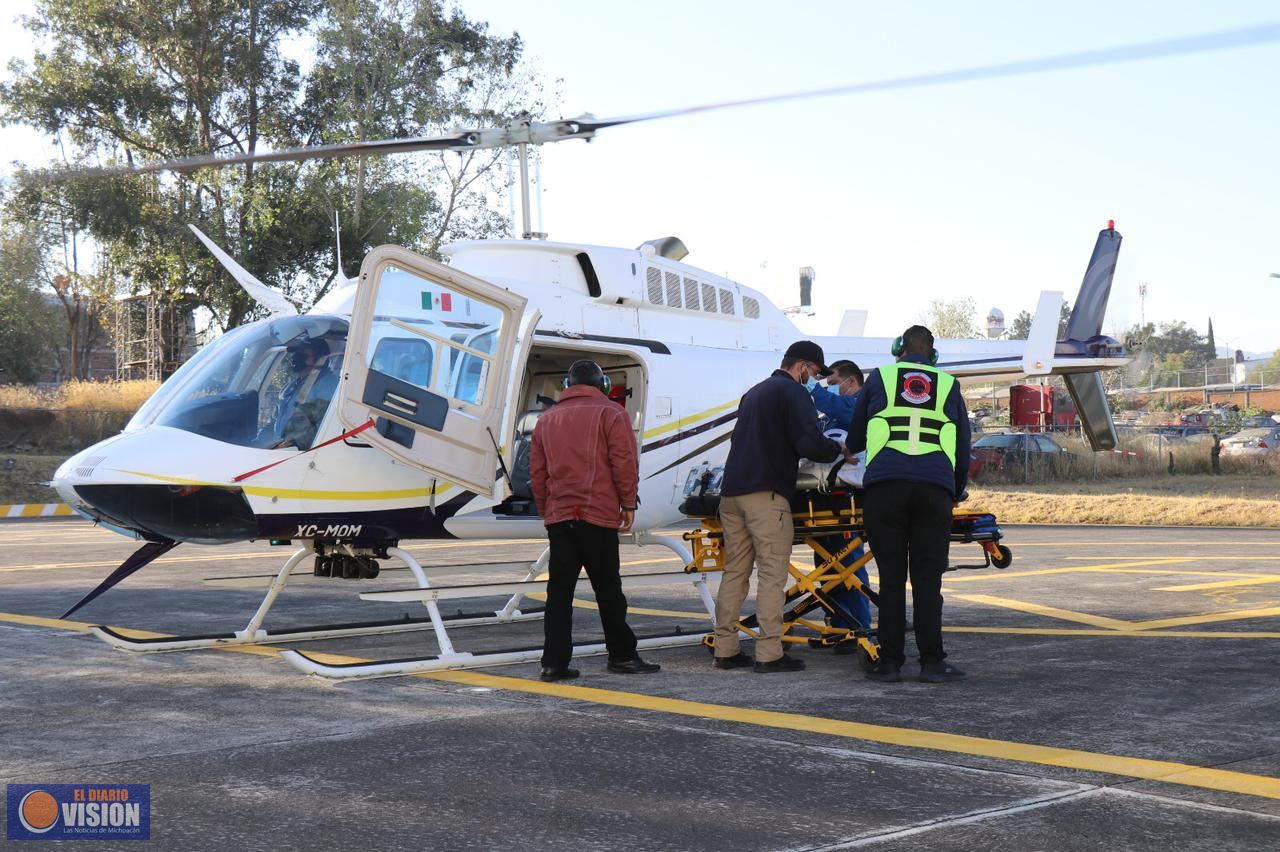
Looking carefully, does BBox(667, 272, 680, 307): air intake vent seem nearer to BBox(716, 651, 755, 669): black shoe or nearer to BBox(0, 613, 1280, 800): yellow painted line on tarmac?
BBox(716, 651, 755, 669): black shoe

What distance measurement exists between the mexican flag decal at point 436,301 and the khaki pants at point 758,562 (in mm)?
2355

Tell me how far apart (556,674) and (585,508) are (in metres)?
0.99

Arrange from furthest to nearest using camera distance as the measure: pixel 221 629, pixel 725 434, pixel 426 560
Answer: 1. pixel 426 560
2. pixel 725 434
3. pixel 221 629

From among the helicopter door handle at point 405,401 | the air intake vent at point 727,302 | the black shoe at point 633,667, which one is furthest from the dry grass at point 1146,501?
the helicopter door handle at point 405,401

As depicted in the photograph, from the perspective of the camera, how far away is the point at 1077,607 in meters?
10.2

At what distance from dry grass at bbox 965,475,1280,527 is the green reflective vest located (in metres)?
15.8

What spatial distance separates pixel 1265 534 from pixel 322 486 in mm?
15412

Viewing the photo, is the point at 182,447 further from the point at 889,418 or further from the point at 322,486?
the point at 889,418

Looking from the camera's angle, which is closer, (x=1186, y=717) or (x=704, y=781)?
(x=704, y=781)

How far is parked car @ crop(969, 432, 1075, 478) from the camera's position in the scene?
29.0 m

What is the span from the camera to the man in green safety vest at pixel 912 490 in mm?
7281

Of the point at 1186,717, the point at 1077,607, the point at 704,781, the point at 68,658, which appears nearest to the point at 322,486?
the point at 68,658

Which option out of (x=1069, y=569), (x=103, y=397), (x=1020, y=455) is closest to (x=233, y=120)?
(x=103, y=397)

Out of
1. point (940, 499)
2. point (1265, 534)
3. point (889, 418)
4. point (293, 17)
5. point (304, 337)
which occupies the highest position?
point (293, 17)
